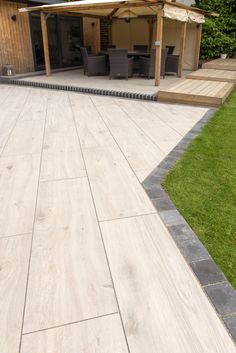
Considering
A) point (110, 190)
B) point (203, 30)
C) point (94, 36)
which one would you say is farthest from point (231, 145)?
point (94, 36)

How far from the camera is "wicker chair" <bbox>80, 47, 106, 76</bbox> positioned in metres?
9.27

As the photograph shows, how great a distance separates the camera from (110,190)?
2969mm

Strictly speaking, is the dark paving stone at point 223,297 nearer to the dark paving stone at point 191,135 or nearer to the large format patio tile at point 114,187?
the large format patio tile at point 114,187

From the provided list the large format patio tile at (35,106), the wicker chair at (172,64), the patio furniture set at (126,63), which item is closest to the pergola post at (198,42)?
the patio furniture set at (126,63)

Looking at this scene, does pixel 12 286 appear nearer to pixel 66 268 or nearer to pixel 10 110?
pixel 66 268

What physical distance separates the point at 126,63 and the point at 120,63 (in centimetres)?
20

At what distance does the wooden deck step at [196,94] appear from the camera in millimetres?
6172

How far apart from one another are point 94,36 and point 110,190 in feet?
39.3

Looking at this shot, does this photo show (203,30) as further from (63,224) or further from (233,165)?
(63,224)

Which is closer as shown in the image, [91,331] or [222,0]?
[91,331]

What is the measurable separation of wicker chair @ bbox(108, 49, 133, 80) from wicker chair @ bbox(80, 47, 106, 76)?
38.0 inches

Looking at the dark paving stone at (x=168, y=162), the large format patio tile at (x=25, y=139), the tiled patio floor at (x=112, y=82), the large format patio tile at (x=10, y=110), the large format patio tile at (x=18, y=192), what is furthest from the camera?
the tiled patio floor at (x=112, y=82)

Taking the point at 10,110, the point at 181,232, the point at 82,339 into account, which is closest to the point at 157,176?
the point at 181,232

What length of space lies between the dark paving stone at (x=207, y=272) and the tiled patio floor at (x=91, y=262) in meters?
0.07
